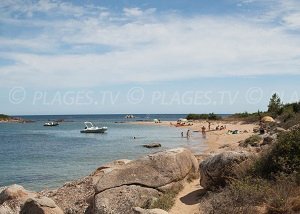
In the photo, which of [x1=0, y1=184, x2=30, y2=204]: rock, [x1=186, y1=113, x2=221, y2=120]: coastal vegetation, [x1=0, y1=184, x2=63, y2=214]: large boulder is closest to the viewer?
[x1=0, y1=184, x2=63, y2=214]: large boulder

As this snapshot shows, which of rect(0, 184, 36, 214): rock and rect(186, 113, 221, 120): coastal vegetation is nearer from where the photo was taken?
rect(0, 184, 36, 214): rock

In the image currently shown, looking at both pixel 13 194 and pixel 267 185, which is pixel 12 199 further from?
pixel 267 185

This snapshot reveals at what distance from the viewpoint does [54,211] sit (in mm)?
13070

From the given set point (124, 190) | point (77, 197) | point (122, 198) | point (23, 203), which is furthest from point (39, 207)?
point (77, 197)

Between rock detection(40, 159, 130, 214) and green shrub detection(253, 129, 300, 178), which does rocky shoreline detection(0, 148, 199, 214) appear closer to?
rock detection(40, 159, 130, 214)

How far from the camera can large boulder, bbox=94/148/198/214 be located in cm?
1341

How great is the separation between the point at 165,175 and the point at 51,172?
15870 millimetres

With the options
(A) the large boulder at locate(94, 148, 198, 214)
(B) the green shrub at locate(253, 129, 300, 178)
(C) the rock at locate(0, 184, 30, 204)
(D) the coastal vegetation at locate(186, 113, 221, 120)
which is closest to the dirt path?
(A) the large boulder at locate(94, 148, 198, 214)

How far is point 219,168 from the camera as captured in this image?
44.2ft

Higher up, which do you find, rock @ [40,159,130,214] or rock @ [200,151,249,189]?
rock @ [200,151,249,189]

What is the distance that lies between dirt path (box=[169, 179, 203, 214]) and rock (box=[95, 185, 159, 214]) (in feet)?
2.93

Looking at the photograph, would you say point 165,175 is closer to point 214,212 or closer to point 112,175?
point 112,175

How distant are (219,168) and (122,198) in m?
3.30

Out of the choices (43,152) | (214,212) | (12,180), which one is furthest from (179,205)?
(43,152)
